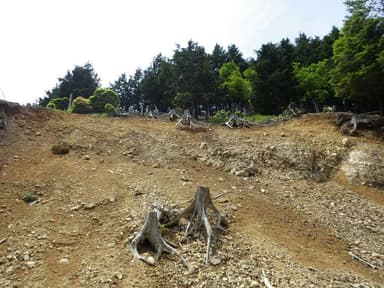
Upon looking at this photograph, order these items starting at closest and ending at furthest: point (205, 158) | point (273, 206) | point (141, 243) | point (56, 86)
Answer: point (141, 243) → point (273, 206) → point (205, 158) → point (56, 86)

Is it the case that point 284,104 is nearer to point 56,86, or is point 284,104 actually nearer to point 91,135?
point 91,135

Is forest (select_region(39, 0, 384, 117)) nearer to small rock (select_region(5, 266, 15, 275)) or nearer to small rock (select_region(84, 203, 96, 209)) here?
small rock (select_region(84, 203, 96, 209))

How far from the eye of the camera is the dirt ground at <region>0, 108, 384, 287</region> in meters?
5.66

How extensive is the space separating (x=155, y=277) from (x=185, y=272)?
0.54 meters

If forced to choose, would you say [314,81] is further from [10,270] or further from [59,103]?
[10,270]

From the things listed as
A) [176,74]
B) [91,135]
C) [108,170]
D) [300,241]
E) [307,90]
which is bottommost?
[300,241]

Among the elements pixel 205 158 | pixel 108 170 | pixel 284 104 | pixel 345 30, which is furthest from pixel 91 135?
pixel 284 104

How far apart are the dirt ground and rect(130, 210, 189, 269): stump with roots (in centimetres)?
15

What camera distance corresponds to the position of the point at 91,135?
41.9 feet

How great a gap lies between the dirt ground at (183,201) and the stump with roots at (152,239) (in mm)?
145

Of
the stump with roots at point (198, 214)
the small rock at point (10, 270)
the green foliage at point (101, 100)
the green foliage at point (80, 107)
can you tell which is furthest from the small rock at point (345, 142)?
the green foliage at point (101, 100)

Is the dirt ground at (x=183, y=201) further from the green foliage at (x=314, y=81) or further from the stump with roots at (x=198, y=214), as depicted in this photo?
the green foliage at (x=314, y=81)

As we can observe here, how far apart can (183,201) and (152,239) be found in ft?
6.11

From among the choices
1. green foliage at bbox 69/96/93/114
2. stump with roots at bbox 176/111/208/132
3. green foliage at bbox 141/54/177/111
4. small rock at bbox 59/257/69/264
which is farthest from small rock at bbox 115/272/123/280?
green foliage at bbox 141/54/177/111
